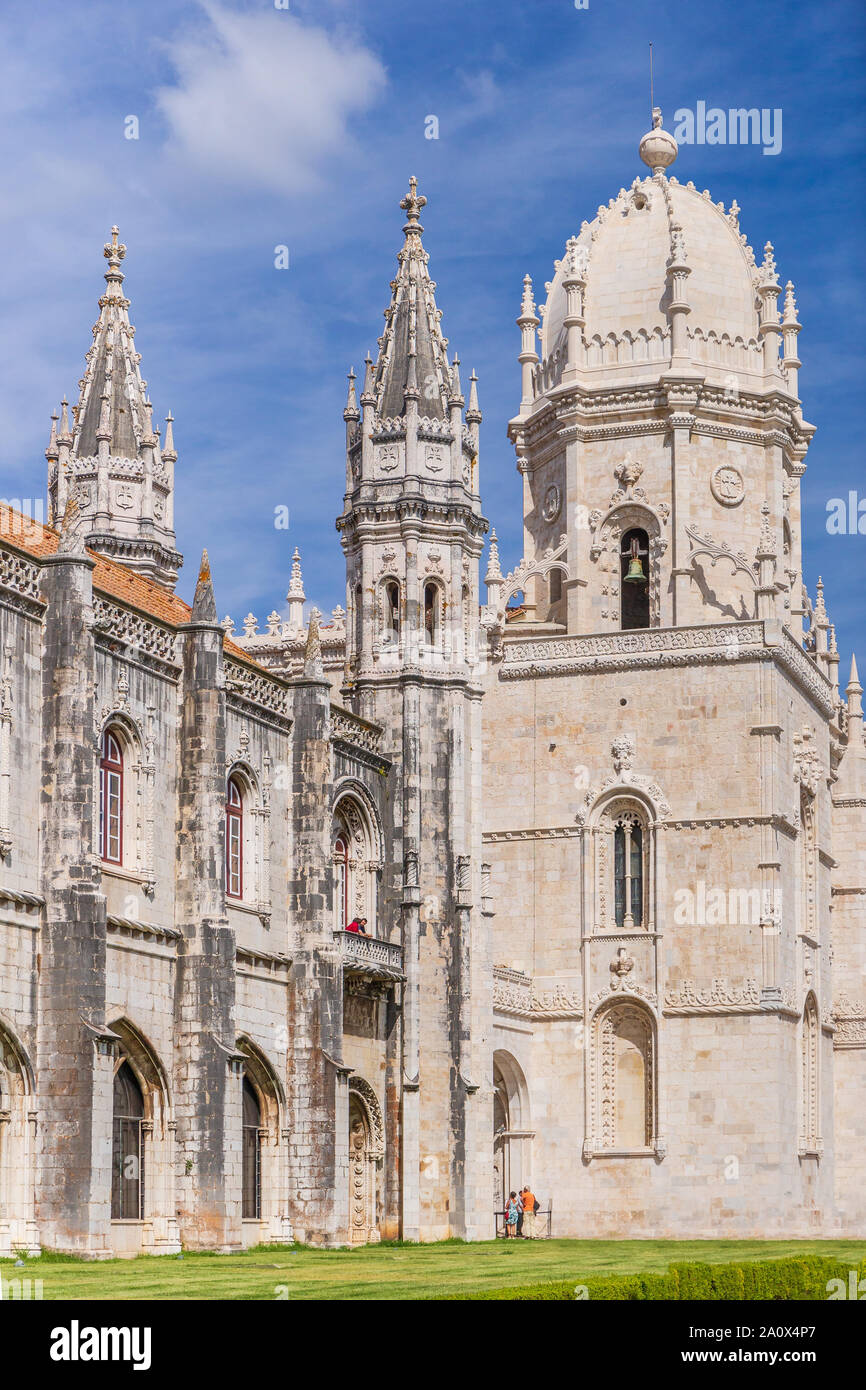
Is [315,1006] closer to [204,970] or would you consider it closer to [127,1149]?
[204,970]

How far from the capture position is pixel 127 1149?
33312mm

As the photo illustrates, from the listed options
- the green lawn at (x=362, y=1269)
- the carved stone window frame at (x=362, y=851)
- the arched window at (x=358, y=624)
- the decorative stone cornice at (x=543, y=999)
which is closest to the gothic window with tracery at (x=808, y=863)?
the decorative stone cornice at (x=543, y=999)

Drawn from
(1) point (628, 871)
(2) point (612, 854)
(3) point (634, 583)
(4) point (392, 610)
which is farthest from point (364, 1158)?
(3) point (634, 583)

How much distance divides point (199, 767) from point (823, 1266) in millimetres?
18856

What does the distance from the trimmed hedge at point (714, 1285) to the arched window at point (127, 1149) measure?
16.0 meters

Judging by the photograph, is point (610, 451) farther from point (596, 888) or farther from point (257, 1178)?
point (257, 1178)

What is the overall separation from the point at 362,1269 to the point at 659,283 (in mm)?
34766

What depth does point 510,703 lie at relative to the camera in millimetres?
55219

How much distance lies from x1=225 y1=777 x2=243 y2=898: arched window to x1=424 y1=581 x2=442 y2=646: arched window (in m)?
8.28

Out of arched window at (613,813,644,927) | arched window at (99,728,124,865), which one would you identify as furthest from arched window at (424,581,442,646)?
arched window at (99,728,124,865)

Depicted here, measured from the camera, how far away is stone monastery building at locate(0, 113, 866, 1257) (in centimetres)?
3253

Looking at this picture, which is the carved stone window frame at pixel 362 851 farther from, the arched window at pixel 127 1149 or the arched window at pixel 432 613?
the arched window at pixel 127 1149

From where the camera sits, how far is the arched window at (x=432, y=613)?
1791 inches

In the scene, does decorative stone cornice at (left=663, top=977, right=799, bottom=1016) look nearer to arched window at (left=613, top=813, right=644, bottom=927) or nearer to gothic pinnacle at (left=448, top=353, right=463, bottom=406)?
arched window at (left=613, top=813, right=644, bottom=927)
